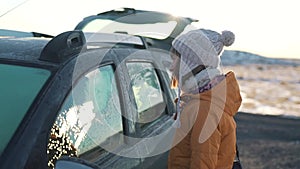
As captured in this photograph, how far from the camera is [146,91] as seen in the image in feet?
11.4

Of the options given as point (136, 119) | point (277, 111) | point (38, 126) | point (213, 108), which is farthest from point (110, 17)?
point (277, 111)

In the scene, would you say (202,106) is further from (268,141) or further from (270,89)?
(270,89)

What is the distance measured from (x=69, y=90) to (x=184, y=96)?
0.65 metres

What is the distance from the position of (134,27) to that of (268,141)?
12.9 ft

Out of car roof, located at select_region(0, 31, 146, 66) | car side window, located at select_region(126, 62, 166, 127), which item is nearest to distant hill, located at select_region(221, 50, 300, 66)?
car side window, located at select_region(126, 62, 166, 127)

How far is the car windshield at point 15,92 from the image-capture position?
232cm

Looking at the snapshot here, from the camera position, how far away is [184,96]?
9.32 feet

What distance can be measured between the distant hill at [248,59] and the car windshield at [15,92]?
16.6 meters

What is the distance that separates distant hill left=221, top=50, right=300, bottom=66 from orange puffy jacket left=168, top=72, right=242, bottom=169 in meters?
16.2

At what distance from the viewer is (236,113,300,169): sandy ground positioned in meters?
7.34

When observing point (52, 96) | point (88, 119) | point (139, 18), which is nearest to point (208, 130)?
point (88, 119)

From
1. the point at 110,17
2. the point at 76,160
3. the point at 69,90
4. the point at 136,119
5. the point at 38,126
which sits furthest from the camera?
the point at 110,17

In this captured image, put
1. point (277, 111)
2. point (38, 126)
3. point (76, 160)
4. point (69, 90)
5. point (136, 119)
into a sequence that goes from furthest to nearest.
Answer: point (277, 111)
point (136, 119)
point (69, 90)
point (38, 126)
point (76, 160)

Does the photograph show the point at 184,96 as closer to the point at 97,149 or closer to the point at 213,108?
the point at 213,108
